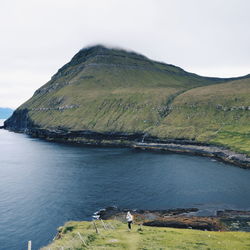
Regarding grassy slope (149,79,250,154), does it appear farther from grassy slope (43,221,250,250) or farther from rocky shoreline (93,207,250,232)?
grassy slope (43,221,250,250)

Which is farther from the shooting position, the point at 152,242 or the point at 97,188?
the point at 97,188

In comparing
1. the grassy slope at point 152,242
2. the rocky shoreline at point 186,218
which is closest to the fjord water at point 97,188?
the rocky shoreline at point 186,218

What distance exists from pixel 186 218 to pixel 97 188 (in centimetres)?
3549

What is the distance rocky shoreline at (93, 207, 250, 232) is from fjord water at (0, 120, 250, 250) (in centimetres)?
374

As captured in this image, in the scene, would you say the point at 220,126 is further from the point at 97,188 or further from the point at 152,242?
the point at 152,242

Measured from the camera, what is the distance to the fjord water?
2475 inches

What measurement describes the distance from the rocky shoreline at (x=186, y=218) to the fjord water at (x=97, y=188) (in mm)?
3740

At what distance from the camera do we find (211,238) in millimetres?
36812

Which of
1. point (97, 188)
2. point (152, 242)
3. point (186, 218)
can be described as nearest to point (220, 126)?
point (97, 188)

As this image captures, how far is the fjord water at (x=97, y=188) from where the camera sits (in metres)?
62.9

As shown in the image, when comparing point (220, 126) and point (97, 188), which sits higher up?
point (220, 126)

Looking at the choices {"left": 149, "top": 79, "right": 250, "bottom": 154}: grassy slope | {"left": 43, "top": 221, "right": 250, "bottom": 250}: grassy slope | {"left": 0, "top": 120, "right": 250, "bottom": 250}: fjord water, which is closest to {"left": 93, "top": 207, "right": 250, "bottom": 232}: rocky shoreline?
{"left": 0, "top": 120, "right": 250, "bottom": 250}: fjord water

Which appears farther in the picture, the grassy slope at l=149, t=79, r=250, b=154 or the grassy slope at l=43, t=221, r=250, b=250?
the grassy slope at l=149, t=79, r=250, b=154

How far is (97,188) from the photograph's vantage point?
289 feet
